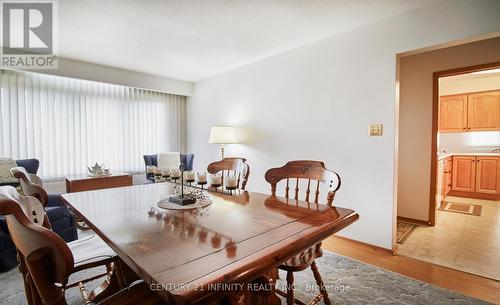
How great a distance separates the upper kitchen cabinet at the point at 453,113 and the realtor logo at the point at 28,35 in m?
6.72

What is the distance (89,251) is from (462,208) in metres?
5.24

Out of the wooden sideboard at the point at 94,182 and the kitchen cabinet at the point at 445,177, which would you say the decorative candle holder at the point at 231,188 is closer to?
the wooden sideboard at the point at 94,182

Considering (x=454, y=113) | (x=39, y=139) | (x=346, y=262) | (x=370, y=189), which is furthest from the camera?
(x=454, y=113)

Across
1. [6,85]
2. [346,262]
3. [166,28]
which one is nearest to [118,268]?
[346,262]

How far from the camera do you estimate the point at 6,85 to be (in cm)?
319

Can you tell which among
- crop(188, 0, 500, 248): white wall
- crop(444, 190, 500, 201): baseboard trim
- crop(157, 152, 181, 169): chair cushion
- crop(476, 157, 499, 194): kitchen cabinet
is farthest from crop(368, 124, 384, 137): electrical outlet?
crop(444, 190, 500, 201): baseboard trim

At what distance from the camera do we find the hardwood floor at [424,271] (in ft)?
5.91

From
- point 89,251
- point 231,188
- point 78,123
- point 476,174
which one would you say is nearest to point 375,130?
point 231,188

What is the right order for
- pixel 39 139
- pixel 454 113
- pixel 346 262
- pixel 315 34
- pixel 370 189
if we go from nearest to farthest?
pixel 346 262 < pixel 370 189 < pixel 315 34 < pixel 39 139 < pixel 454 113

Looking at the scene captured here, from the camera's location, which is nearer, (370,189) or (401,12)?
(401,12)

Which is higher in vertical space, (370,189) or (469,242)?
(370,189)

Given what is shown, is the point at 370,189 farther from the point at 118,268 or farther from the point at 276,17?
the point at 118,268

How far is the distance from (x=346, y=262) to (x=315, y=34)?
2492 mm

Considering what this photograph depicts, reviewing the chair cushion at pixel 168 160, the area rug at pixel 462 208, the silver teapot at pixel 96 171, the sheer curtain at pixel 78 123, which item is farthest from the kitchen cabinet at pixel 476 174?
the silver teapot at pixel 96 171
